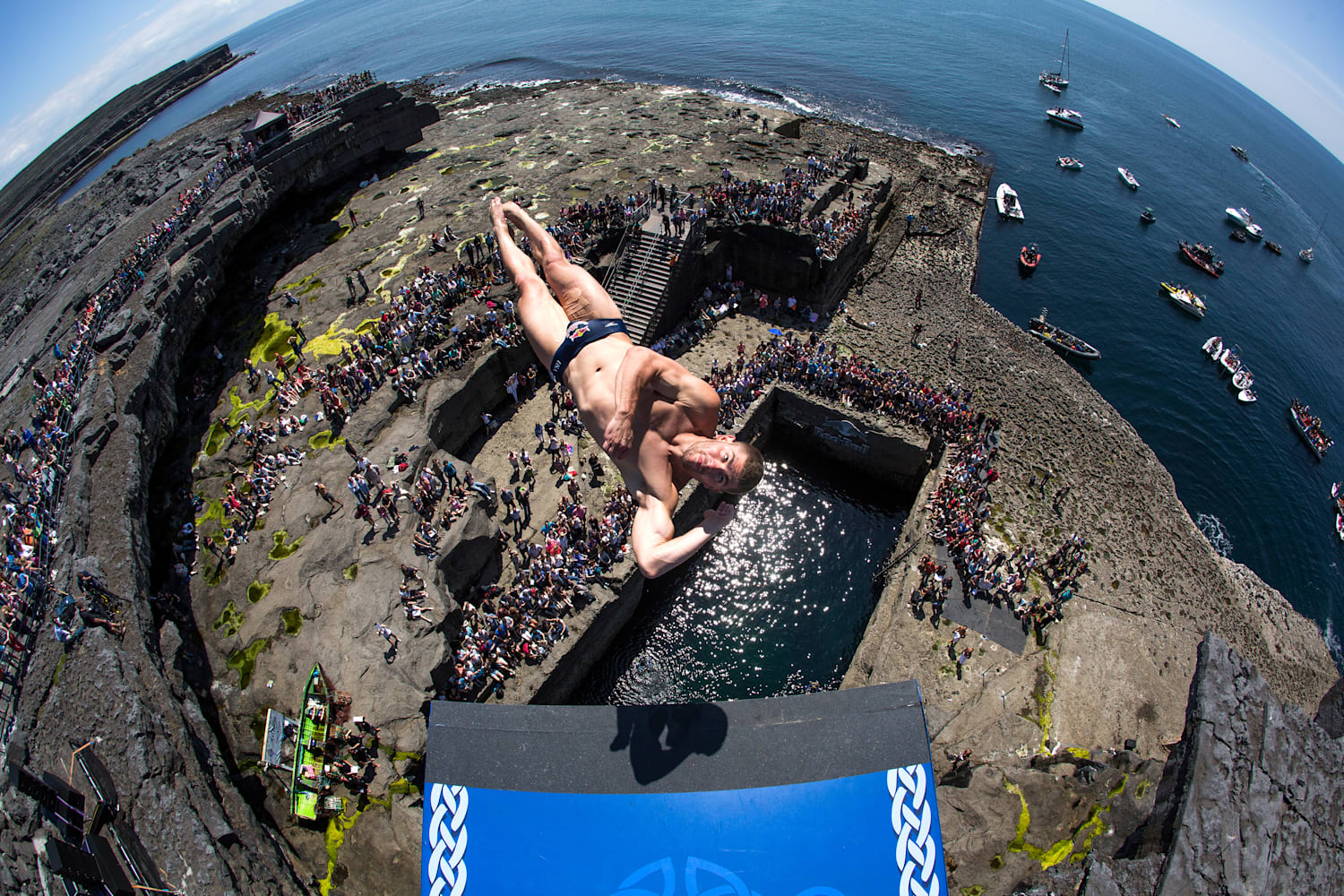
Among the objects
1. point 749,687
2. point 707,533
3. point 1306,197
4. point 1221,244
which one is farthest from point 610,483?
point 1306,197

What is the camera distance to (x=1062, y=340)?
34344mm

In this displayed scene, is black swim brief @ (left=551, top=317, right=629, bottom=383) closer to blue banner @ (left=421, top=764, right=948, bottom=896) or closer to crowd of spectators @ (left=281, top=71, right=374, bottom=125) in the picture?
blue banner @ (left=421, top=764, right=948, bottom=896)

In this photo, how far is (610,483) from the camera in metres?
21.7

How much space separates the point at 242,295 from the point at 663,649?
29.4m

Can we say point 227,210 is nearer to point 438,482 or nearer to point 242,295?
point 242,295

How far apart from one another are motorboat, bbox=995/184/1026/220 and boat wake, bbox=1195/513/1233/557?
105 feet

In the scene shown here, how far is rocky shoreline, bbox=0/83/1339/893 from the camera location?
40.3 ft

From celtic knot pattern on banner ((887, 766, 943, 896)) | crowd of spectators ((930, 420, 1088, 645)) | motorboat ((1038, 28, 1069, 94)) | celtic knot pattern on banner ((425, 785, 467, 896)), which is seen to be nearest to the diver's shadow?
celtic knot pattern on banner ((425, 785, 467, 896))

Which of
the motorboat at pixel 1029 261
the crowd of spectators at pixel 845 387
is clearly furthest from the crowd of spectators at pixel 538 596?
the motorboat at pixel 1029 261

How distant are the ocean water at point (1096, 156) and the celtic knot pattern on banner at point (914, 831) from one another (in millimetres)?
26447

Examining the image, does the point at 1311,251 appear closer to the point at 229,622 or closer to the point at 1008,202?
the point at 1008,202

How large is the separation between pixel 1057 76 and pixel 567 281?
120 meters

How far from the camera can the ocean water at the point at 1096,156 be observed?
31391 mm

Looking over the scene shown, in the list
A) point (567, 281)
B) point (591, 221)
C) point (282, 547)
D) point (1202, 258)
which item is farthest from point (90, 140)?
point (1202, 258)
